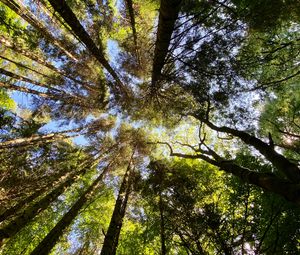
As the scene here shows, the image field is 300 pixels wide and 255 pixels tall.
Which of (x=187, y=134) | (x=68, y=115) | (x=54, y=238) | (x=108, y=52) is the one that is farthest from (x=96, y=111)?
(x=54, y=238)

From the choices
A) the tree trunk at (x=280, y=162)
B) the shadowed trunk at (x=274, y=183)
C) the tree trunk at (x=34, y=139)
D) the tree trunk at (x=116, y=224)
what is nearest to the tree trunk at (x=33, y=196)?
the tree trunk at (x=34, y=139)

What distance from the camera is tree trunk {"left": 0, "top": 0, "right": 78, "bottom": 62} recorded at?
8.57 m

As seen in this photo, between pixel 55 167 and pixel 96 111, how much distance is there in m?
4.32

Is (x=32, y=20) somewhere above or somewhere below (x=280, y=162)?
above

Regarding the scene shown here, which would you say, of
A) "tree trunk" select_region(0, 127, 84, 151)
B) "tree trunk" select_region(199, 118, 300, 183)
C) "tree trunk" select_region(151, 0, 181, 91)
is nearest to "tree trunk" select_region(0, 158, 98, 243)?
"tree trunk" select_region(0, 127, 84, 151)

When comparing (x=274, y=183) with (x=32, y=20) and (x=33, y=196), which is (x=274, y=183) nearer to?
(x=32, y=20)

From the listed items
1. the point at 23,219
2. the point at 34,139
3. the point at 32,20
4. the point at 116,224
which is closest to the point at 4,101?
the point at 34,139

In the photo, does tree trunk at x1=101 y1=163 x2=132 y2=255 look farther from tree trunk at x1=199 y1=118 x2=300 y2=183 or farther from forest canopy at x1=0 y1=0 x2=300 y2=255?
tree trunk at x1=199 y1=118 x2=300 y2=183

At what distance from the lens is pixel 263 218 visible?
22.9 feet

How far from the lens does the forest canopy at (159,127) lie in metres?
7.07

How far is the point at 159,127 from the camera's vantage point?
1566 centimetres

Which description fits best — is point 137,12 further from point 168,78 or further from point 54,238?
point 54,238

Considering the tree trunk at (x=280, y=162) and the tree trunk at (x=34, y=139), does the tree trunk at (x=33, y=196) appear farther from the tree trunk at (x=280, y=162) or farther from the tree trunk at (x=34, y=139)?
the tree trunk at (x=280, y=162)

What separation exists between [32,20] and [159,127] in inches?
328
